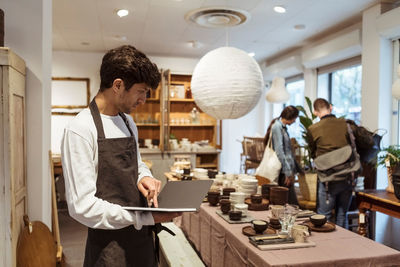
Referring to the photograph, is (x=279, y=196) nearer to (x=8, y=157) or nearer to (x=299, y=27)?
(x=8, y=157)

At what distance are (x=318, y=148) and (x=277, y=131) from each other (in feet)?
1.63

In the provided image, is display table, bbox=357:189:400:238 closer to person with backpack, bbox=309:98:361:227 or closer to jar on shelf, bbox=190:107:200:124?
person with backpack, bbox=309:98:361:227

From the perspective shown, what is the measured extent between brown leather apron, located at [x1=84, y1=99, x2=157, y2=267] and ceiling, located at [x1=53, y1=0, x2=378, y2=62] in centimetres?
311

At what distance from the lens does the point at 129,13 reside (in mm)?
4469

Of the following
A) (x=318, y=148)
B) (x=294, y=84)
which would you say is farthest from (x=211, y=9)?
(x=294, y=84)

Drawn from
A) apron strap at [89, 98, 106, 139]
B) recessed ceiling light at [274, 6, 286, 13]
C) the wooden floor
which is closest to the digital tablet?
apron strap at [89, 98, 106, 139]

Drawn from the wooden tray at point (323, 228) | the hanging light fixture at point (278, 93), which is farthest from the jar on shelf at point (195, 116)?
the wooden tray at point (323, 228)

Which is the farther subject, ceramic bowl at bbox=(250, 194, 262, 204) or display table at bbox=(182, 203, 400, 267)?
ceramic bowl at bbox=(250, 194, 262, 204)

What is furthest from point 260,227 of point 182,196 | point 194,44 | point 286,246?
point 194,44

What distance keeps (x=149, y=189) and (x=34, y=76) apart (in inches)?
67.7

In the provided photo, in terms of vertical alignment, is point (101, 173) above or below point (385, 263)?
above

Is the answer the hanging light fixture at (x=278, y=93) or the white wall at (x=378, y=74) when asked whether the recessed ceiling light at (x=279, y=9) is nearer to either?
the white wall at (x=378, y=74)

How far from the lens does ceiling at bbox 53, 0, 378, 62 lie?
163 inches

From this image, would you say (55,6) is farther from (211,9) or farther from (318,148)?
(318,148)
